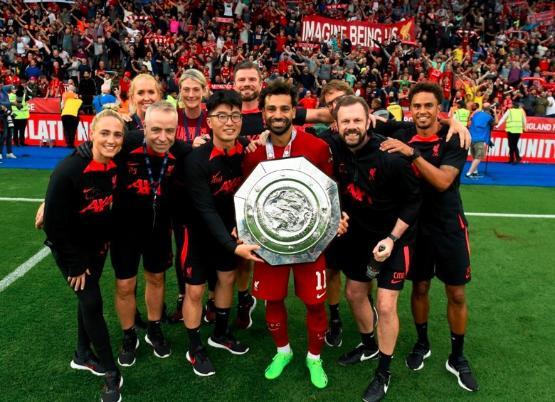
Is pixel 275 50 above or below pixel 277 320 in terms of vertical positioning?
above

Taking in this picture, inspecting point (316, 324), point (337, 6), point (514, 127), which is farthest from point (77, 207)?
point (337, 6)

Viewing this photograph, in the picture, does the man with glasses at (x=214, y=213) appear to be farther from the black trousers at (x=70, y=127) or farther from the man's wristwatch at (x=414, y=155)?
the black trousers at (x=70, y=127)

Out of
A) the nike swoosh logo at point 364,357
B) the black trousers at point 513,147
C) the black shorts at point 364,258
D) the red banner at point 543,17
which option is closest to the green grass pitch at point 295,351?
the nike swoosh logo at point 364,357

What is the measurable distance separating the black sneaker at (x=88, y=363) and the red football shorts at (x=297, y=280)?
1.36 meters

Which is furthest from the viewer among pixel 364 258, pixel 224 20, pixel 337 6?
pixel 337 6

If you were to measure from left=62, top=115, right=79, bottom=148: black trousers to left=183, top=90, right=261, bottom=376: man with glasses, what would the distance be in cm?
1097

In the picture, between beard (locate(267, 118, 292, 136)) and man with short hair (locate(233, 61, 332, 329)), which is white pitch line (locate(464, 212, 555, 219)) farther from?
beard (locate(267, 118, 292, 136))

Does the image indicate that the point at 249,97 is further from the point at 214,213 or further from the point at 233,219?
the point at 214,213

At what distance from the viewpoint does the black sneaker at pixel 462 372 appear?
361cm

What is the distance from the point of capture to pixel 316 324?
365cm

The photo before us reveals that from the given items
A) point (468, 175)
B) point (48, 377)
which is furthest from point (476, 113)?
point (48, 377)

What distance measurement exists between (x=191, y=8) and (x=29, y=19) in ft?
23.3

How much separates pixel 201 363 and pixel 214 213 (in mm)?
1210

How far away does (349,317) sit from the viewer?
4.81m
